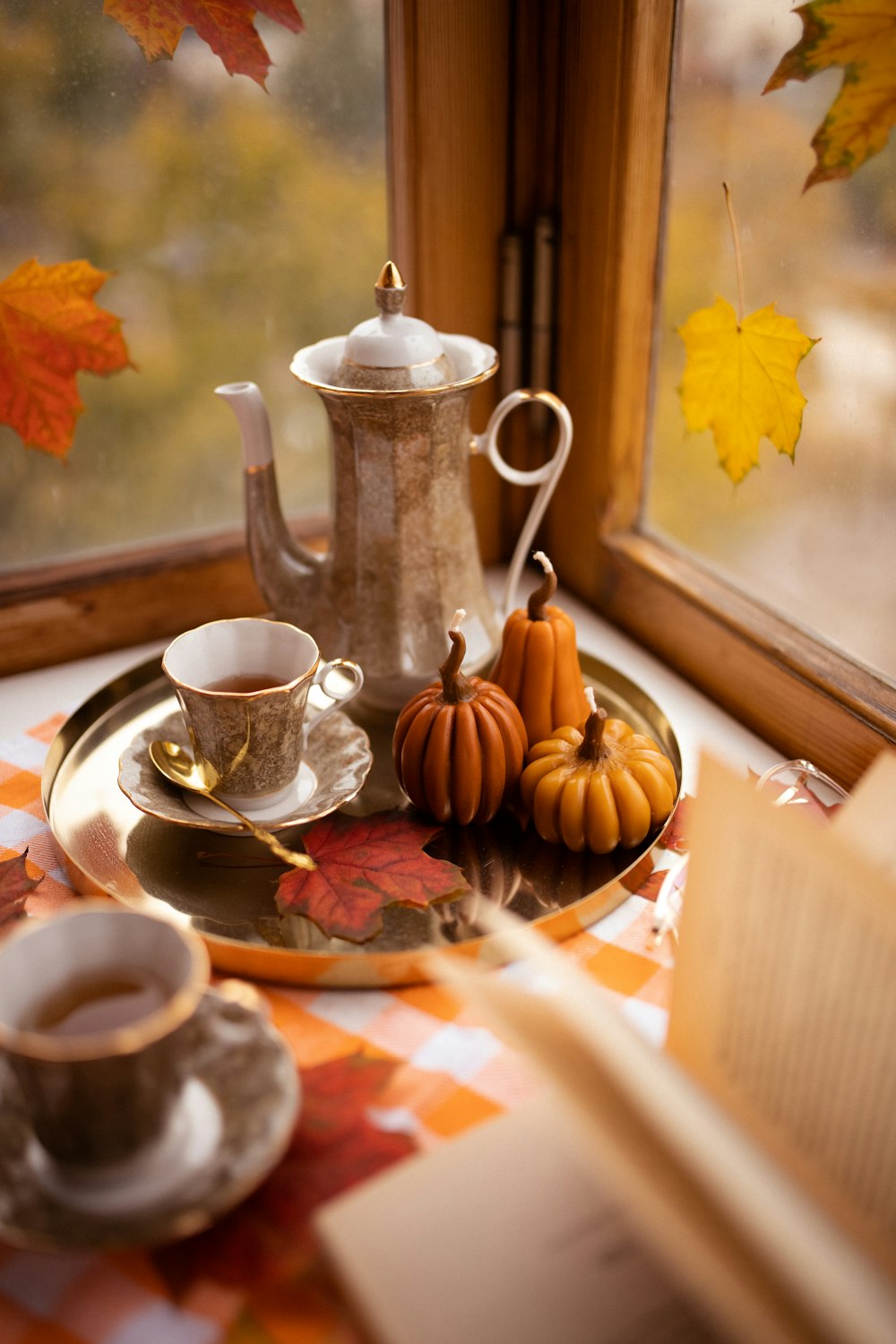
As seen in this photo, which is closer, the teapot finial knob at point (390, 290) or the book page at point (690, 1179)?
the book page at point (690, 1179)

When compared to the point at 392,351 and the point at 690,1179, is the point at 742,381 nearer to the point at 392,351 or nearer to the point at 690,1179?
the point at 392,351

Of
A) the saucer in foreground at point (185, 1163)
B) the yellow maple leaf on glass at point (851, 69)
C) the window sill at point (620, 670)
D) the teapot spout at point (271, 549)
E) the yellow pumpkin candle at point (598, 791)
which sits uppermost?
the yellow maple leaf on glass at point (851, 69)

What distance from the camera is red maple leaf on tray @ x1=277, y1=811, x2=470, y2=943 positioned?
0.68 m

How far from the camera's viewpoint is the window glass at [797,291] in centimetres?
74

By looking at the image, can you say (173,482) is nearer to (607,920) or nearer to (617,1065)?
(607,920)

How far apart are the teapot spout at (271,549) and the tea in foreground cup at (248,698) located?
9cm

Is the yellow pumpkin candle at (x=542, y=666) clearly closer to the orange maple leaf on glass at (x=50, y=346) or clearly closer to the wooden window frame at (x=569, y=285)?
the wooden window frame at (x=569, y=285)

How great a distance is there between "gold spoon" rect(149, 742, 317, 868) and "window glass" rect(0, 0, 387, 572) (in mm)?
284

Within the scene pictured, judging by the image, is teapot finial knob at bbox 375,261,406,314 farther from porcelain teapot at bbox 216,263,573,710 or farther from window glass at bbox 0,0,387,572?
window glass at bbox 0,0,387,572

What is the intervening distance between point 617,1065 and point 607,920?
291 millimetres

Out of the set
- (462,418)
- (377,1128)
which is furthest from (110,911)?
(462,418)

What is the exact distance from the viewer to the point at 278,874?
0.72 meters

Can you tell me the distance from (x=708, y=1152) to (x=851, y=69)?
2.04 feet

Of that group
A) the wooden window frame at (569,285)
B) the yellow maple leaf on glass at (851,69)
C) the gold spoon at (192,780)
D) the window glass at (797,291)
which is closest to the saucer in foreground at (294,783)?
the gold spoon at (192,780)
